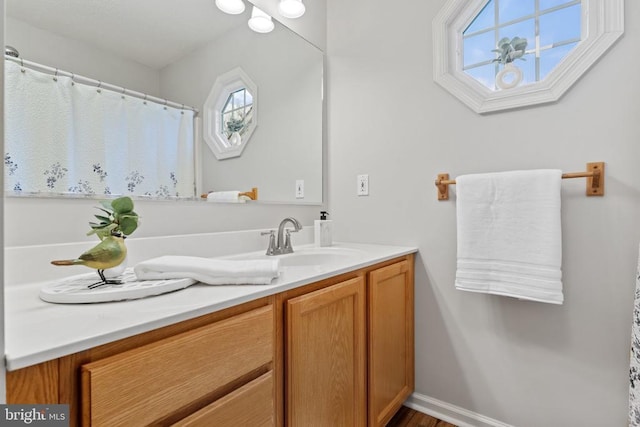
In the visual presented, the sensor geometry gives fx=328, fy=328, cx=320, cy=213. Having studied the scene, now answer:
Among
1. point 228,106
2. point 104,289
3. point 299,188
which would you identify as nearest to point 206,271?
point 104,289

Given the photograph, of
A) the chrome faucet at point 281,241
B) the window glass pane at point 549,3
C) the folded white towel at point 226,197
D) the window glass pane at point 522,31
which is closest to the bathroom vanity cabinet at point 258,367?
the chrome faucet at point 281,241

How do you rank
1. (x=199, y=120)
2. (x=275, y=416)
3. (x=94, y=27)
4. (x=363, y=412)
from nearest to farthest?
1. (x=275, y=416)
2. (x=94, y=27)
3. (x=363, y=412)
4. (x=199, y=120)

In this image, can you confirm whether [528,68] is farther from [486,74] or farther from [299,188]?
[299,188]

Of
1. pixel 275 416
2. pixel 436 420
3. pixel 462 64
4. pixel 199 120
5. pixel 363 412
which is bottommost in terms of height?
pixel 436 420

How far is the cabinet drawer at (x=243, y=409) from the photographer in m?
0.67

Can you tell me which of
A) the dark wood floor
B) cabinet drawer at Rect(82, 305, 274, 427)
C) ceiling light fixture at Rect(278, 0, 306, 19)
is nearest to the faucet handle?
cabinet drawer at Rect(82, 305, 274, 427)

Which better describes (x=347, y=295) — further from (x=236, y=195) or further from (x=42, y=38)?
(x=42, y=38)

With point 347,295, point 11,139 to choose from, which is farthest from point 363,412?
point 11,139

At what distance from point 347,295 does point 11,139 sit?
108 centimetres

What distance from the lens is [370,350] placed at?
1.25 meters

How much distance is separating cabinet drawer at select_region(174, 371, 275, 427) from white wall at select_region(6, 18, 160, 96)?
40.9 inches

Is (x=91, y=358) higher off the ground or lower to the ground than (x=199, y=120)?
lower

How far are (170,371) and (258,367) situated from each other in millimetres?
238

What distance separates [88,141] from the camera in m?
1.03
